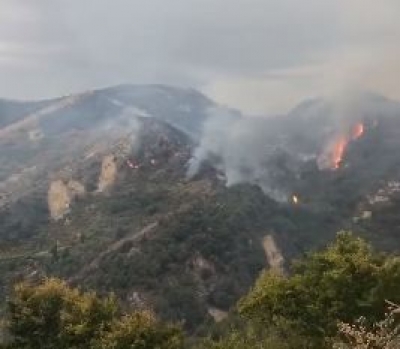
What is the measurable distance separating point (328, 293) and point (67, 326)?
64.6 ft

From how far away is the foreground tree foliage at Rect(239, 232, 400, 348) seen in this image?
52.9 metres

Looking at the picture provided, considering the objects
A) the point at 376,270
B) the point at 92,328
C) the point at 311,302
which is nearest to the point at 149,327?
the point at 92,328

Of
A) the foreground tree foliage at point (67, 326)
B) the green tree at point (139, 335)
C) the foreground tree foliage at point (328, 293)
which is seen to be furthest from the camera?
the foreground tree foliage at point (328, 293)

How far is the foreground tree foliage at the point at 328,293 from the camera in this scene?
52875 mm

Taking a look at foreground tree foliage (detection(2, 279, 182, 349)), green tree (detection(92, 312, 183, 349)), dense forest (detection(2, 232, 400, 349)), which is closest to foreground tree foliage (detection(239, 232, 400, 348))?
dense forest (detection(2, 232, 400, 349))

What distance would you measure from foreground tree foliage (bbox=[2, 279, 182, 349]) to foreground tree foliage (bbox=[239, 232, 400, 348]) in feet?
25.7

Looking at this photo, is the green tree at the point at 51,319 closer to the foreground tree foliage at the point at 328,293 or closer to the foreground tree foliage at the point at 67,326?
the foreground tree foliage at the point at 67,326

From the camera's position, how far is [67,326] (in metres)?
53.5

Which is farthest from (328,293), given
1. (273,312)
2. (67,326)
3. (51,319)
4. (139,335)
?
(51,319)

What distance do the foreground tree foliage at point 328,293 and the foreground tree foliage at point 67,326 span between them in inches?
309

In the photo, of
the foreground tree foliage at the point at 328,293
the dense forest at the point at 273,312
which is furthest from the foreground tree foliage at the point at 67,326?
the foreground tree foliage at the point at 328,293

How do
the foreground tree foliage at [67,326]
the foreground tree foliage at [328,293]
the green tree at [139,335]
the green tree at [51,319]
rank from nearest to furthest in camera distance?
the green tree at [139,335] → the foreground tree foliage at [67,326] → the foreground tree foliage at [328,293] → the green tree at [51,319]

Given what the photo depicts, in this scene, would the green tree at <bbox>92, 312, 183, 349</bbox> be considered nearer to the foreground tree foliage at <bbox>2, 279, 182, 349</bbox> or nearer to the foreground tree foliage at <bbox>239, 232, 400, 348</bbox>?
the foreground tree foliage at <bbox>2, 279, 182, 349</bbox>

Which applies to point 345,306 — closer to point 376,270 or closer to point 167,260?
point 376,270
